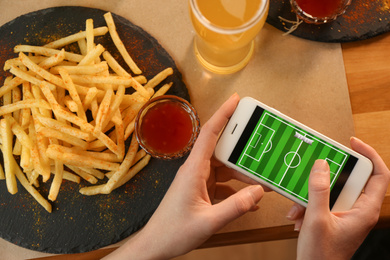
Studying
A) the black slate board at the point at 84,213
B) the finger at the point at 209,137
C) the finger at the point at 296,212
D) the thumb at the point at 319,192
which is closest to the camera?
the thumb at the point at 319,192

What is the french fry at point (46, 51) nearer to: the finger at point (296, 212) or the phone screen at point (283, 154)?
the phone screen at point (283, 154)

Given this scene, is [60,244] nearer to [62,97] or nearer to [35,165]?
[35,165]

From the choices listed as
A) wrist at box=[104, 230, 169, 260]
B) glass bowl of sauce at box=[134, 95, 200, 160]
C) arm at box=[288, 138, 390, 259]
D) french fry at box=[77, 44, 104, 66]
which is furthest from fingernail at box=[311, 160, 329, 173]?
french fry at box=[77, 44, 104, 66]

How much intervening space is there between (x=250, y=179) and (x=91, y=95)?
58 cm

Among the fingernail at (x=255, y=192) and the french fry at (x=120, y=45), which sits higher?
the french fry at (x=120, y=45)

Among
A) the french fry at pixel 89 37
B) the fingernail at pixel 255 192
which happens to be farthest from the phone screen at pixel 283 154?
the french fry at pixel 89 37

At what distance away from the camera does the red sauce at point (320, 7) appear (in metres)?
1.29

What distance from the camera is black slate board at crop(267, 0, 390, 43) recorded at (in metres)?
1.34

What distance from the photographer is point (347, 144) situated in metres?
1.31

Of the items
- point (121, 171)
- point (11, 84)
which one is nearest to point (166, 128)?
point (121, 171)

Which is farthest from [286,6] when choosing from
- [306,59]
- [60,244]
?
[60,244]

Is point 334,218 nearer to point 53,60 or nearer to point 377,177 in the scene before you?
point 377,177

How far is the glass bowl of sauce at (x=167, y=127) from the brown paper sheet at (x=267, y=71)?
11cm

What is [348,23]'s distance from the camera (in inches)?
53.1
